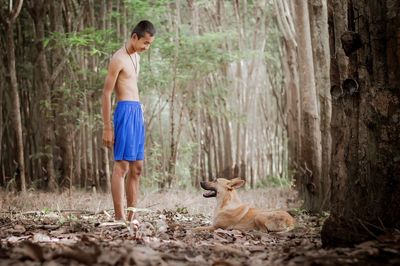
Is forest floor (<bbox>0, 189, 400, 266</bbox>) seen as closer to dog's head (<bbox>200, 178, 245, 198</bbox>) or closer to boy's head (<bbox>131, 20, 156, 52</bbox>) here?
dog's head (<bbox>200, 178, 245, 198</bbox>)

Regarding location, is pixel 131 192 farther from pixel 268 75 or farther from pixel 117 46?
pixel 268 75

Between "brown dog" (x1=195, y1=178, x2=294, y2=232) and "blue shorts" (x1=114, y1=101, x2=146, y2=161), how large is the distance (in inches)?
37.6

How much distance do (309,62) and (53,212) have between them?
12.7 ft

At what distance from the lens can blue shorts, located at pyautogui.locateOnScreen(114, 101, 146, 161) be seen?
500 centimetres

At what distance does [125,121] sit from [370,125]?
2382 mm

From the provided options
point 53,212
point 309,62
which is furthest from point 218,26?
point 53,212

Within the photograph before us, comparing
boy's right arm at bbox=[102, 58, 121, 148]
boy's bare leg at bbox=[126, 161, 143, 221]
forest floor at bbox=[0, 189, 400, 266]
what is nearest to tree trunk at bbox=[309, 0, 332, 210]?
forest floor at bbox=[0, 189, 400, 266]

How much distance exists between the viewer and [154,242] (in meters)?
3.55

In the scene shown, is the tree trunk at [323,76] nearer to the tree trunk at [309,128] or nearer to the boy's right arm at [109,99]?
the tree trunk at [309,128]

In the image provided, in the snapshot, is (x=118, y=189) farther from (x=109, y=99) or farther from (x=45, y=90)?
(x=45, y=90)

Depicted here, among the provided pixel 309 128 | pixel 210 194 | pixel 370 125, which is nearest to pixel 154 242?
pixel 370 125

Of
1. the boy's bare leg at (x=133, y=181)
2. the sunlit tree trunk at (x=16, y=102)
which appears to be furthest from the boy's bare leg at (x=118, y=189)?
the sunlit tree trunk at (x=16, y=102)

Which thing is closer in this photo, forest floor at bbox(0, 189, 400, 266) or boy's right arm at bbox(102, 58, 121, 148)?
forest floor at bbox(0, 189, 400, 266)

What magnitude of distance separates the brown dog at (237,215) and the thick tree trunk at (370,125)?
1.32 meters
